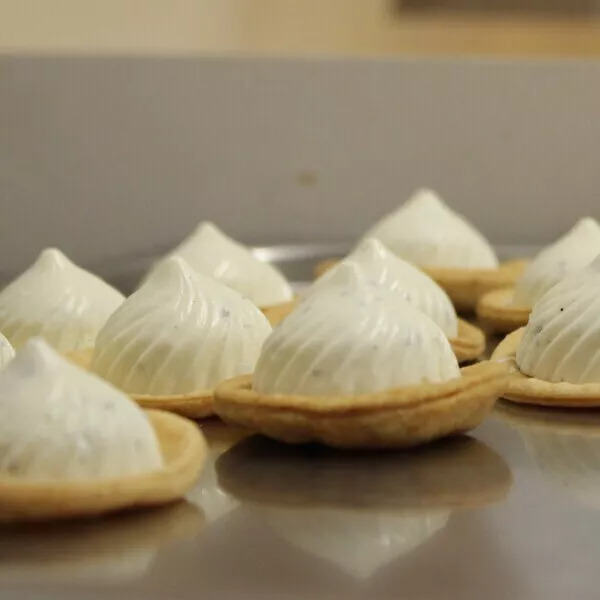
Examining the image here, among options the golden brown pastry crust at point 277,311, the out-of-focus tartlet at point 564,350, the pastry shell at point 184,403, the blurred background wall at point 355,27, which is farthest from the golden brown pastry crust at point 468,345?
the blurred background wall at point 355,27

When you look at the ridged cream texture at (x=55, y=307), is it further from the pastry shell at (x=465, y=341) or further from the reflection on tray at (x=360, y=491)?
the reflection on tray at (x=360, y=491)

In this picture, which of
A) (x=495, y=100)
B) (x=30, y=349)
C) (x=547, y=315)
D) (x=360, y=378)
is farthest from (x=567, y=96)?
(x=30, y=349)

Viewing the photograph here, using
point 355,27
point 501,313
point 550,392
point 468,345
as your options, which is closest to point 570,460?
point 550,392

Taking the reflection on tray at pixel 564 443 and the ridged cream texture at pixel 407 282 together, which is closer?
the reflection on tray at pixel 564 443

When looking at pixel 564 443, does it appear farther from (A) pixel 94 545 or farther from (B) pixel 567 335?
(A) pixel 94 545

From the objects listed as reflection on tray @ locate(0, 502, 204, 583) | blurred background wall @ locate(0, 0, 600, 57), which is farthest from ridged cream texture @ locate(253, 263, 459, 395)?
blurred background wall @ locate(0, 0, 600, 57)
